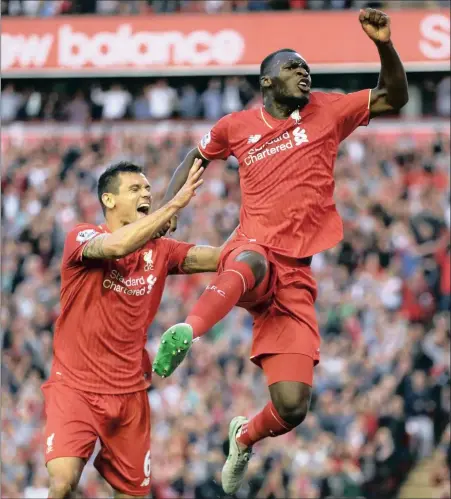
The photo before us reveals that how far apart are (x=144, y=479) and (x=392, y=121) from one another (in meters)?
14.1

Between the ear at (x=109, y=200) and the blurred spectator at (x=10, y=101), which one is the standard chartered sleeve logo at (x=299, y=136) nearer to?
the ear at (x=109, y=200)

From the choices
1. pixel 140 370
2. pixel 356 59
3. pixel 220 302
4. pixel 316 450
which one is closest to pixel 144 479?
pixel 140 370

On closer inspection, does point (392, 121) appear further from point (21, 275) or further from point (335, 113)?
point (335, 113)

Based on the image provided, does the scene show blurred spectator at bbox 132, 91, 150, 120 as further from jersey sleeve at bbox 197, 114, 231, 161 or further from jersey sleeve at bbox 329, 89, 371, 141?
jersey sleeve at bbox 329, 89, 371, 141

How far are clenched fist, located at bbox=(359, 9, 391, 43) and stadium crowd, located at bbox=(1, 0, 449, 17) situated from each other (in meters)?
14.9

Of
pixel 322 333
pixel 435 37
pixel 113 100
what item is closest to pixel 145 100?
pixel 113 100

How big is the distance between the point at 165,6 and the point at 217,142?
15292mm

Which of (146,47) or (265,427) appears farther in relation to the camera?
(146,47)

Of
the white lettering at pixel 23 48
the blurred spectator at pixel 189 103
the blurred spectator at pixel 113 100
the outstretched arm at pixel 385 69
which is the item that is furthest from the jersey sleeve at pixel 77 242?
the white lettering at pixel 23 48

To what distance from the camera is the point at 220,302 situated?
730cm

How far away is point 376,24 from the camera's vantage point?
7.30m

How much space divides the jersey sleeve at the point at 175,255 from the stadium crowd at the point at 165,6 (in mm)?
14501

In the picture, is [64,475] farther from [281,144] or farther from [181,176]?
[281,144]

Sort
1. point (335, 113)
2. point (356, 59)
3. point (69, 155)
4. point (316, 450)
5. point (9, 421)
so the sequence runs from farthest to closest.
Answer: point (356, 59)
point (69, 155)
point (9, 421)
point (316, 450)
point (335, 113)
